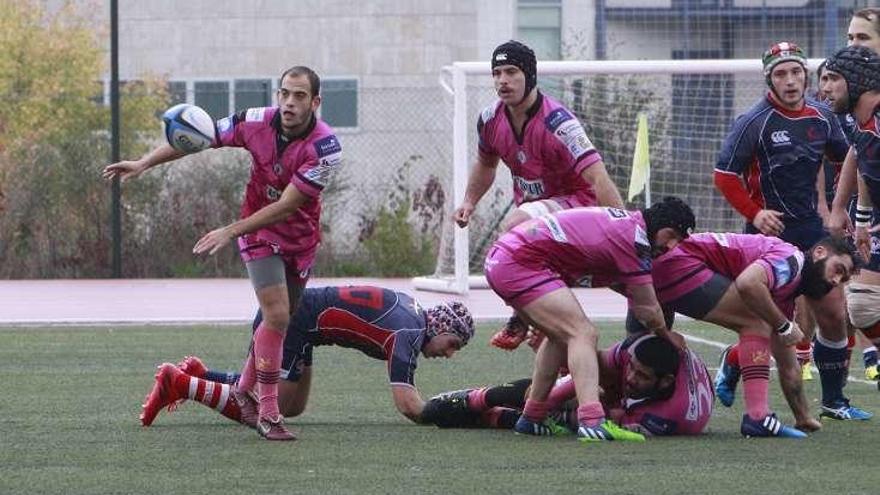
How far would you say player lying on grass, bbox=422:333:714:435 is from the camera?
868cm

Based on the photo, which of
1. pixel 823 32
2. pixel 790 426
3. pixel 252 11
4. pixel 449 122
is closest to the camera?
pixel 790 426

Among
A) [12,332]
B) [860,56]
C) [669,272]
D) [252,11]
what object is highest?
[252,11]

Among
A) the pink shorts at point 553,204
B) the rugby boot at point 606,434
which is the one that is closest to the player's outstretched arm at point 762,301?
the rugby boot at point 606,434

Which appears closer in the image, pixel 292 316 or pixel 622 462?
pixel 622 462

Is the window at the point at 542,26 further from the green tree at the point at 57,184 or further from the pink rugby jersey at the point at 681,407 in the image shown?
the pink rugby jersey at the point at 681,407

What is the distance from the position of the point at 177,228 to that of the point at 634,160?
20.2 feet

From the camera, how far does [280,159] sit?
29.0ft

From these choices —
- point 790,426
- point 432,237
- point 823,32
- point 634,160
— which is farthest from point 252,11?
point 790,426

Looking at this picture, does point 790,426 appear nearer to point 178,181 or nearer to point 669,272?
point 669,272

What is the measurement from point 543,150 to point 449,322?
1202 mm

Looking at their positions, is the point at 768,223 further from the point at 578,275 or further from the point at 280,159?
the point at 280,159

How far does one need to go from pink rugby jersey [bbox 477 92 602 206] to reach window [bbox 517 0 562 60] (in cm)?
2137

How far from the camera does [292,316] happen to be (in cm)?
945

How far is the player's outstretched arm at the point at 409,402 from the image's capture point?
9.04m
